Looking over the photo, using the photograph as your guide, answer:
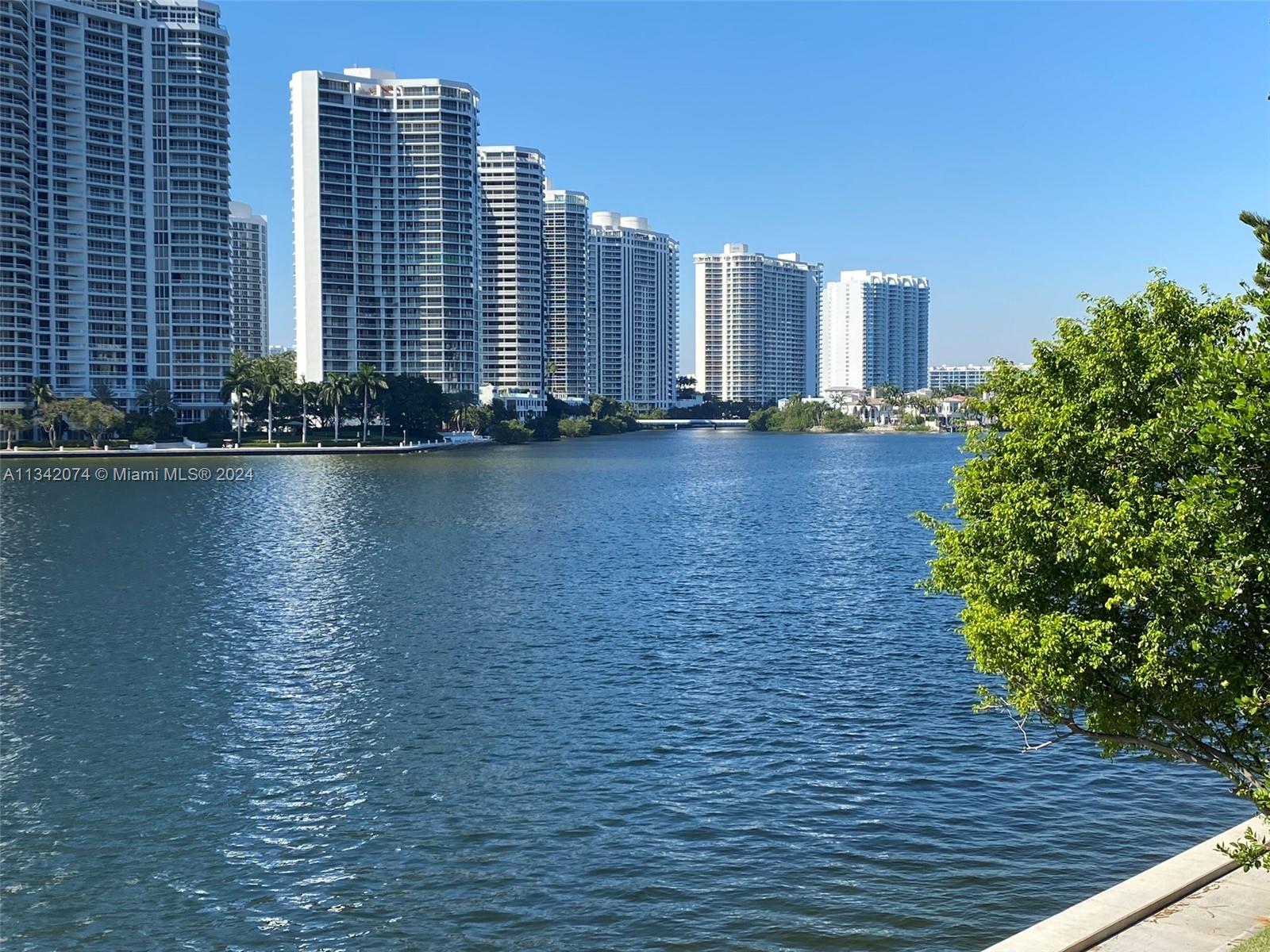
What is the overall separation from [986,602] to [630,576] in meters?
46.3

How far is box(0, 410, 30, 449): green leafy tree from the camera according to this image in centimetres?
18088

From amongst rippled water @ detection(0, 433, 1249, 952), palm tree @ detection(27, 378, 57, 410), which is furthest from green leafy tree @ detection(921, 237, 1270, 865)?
palm tree @ detection(27, 378, 57, 410)

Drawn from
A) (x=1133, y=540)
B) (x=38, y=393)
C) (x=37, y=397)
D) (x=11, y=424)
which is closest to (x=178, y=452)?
(x=37, y=397)

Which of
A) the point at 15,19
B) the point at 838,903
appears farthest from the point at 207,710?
the point at 15,19

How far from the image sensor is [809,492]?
127562 mm

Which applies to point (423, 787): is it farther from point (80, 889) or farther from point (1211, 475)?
point (1211, 475)

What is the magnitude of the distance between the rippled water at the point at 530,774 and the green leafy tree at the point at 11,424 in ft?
446

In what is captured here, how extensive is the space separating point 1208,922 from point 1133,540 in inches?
241

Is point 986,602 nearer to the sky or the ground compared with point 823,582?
nearer to the sky

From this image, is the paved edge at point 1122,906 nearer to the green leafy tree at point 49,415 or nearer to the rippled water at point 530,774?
the rippled water at point 530,774

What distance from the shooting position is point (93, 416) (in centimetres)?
17962

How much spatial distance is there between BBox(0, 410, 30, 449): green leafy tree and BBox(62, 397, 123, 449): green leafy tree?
21.5 feet

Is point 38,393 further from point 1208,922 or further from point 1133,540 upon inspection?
point 1208,922

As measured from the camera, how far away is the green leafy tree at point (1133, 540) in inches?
626
